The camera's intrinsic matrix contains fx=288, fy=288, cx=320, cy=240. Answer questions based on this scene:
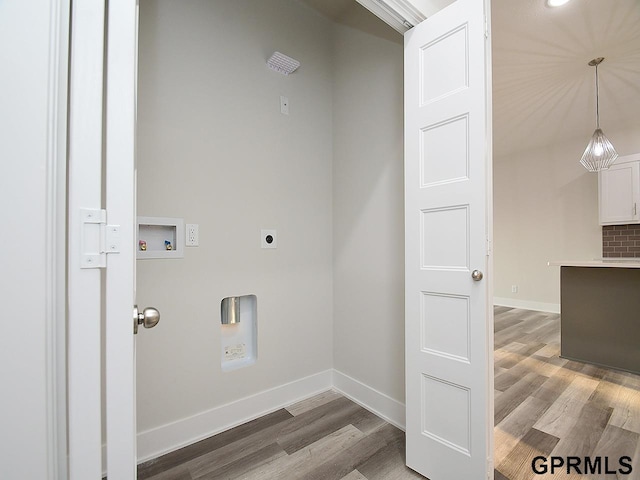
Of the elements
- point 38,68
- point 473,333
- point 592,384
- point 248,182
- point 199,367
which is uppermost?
point 248,182

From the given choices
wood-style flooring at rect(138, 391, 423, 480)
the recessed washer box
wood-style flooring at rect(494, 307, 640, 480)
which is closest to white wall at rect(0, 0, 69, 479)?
the recessed washer box

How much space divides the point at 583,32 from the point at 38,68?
12.1 ft

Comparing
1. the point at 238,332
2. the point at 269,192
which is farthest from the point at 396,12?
the point at 238,332

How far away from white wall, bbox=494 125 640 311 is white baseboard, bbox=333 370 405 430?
4.94 metres

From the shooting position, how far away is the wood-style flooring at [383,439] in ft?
4.87

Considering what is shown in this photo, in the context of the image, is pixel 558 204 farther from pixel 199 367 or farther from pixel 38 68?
pixel 38 68

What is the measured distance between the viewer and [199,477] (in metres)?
1.44

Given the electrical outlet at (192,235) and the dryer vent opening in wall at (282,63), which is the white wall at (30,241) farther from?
the dryer vent opening in wall at (282,63)

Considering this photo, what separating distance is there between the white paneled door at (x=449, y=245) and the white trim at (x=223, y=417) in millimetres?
891

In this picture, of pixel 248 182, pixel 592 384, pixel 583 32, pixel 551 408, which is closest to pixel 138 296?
pixel 248 182

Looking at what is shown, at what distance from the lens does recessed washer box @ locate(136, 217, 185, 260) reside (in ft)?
5.08
